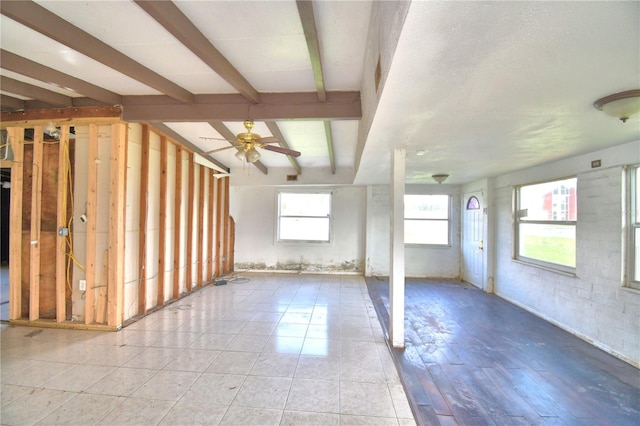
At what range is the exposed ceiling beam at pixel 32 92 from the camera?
2719mm

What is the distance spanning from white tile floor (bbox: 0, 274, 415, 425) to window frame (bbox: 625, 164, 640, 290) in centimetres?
266

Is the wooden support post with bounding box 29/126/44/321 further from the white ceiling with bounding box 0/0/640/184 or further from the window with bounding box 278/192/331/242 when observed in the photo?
the window with bounding box 278/192/331/242

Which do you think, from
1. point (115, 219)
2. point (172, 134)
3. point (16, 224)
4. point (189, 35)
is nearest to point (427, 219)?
point (172, 134)

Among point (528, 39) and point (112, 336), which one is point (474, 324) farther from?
point (112, 336)

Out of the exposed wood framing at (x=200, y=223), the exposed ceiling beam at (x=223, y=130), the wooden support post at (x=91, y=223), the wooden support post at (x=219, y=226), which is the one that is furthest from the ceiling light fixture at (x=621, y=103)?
the wooden support post at (x=219, y=226)

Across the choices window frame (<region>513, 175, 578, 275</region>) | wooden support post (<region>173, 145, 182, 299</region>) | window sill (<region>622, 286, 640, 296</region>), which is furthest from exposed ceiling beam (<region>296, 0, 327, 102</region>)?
window sill (<region>622, 286, 640, 296</region>)

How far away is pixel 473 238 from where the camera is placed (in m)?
5.79

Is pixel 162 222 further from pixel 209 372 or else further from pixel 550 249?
pixel 550 249

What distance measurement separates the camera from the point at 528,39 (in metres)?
1.11

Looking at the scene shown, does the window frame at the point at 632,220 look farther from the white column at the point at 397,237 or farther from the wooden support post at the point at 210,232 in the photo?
the wooden support post at the point at 210,232

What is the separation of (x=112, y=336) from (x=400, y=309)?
11.0 ft

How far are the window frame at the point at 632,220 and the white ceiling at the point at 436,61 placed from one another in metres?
0.42

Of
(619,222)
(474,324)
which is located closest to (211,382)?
(474,324)

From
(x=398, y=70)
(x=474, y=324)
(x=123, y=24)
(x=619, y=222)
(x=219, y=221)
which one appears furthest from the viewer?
(x=219, y=221)
